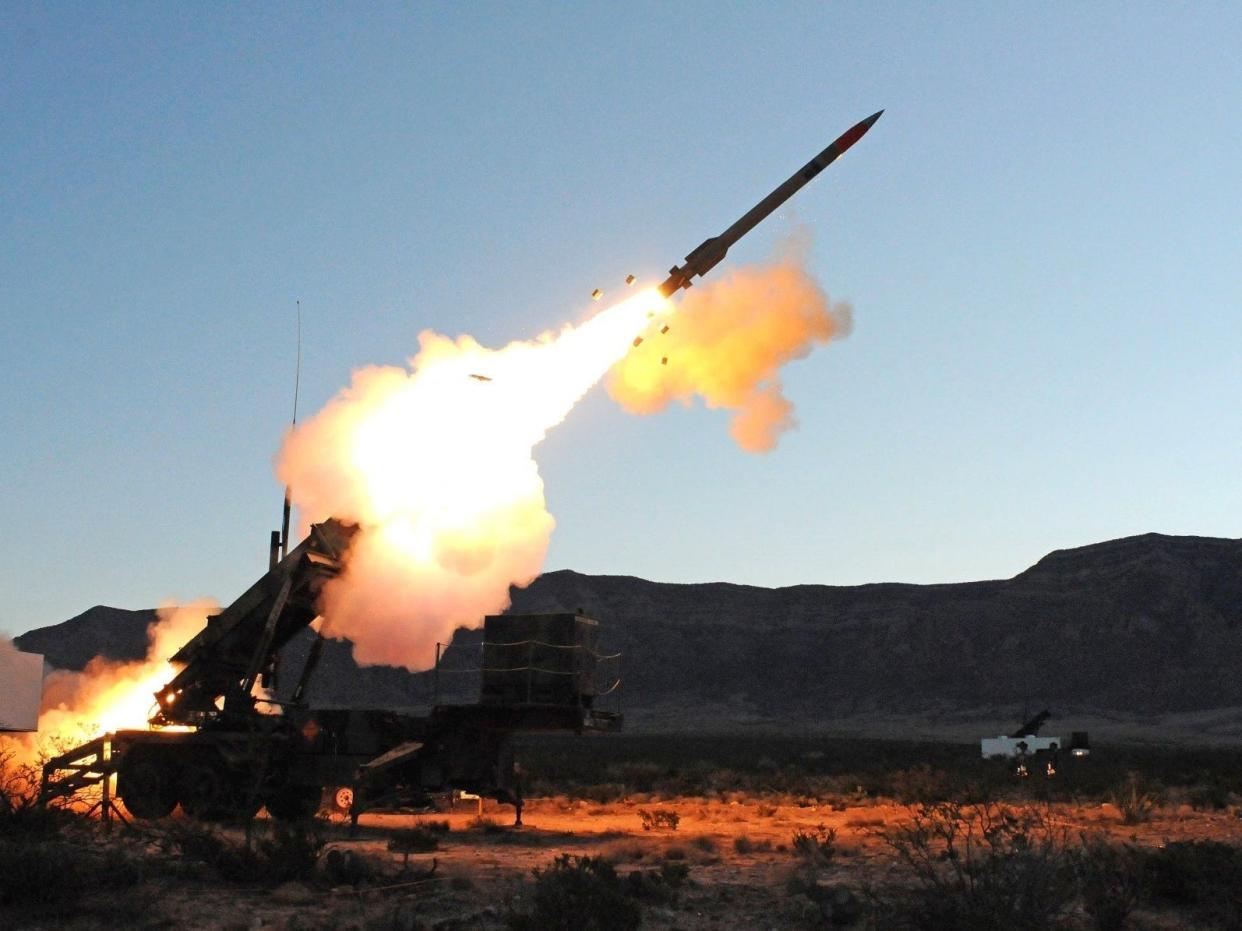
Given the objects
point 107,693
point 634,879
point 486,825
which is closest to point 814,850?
point 634,879

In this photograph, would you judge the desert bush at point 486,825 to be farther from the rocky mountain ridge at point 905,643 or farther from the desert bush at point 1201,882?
the rocky mountain ridge at point 905,643

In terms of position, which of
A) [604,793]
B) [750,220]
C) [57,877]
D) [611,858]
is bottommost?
[611,858]

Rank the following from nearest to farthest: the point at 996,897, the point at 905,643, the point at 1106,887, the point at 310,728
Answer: the point at 996,897 < the point at 1106,887 < the point at 310,728 < the point at 905,643

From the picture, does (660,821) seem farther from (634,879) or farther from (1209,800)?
(1209,800)

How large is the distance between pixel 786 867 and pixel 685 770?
962 inches

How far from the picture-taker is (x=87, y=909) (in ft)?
41.6

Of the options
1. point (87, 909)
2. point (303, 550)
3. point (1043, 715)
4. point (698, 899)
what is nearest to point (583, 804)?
point (303, 550)

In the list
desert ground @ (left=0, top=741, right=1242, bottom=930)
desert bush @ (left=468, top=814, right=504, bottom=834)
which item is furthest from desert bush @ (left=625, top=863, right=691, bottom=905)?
desert bush @ (left=468, top=814, right=504, bottom=834)

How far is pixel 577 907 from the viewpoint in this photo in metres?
12.2

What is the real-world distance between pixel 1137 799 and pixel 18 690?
79.0ft

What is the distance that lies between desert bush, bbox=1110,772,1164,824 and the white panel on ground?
2283cm

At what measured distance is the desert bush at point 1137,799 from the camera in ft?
74.4

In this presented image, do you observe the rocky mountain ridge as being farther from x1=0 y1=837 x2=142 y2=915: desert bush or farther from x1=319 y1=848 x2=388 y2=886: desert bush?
x1=0 y1=837 x2=142 y2=915: desert bush

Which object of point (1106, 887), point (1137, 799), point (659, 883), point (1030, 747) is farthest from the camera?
point (1030, 747)
